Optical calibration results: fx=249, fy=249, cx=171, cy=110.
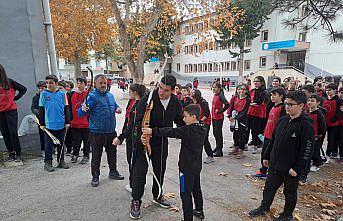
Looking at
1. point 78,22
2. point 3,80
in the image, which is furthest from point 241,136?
point 78,22

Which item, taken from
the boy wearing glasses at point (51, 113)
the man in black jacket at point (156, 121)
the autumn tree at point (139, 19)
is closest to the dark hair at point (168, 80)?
the man in black jacket at point (156, 121)

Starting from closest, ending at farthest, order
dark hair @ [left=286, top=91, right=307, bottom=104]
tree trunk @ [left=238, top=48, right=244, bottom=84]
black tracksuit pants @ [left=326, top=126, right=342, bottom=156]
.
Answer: dark hair @ [left=286, top=91, right=307, bottom=104], black tracksuit pants @ [left=326, top=126, right=342, bottom=156], tree trunk @ [left=238, top=48, right=244, bottom=84]

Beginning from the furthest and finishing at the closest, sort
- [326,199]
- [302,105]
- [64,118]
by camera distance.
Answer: [64,118]
[326,199]
[302,105]

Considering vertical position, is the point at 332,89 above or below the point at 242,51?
below

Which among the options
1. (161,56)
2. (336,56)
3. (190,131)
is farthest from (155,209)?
Result: (161,56)

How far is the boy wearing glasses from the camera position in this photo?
182 inches

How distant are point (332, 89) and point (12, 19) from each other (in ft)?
24.1

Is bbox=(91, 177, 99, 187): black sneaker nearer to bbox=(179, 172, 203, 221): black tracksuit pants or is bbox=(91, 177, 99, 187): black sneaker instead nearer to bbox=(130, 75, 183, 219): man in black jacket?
bbox=(130, 75, 183, 219): man in black jacket

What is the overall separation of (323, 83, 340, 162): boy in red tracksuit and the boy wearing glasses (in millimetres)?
5794

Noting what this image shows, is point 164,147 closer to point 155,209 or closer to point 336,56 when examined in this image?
point 155,209

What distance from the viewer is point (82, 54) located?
795 inches

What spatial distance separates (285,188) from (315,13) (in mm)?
4847

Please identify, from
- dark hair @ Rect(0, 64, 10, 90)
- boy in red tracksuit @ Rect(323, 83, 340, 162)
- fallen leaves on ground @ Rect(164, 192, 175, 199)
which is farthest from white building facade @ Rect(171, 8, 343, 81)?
fallen leaves on ground @ Rect(164, 192, 175, 199)

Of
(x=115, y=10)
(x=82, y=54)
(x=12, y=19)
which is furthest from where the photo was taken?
(x=82, y=54)
